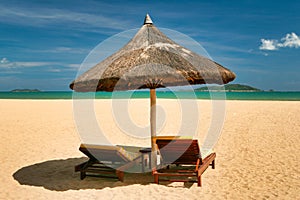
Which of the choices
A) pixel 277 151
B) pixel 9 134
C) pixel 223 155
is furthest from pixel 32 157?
pixel 277 151

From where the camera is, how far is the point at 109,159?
232 inches

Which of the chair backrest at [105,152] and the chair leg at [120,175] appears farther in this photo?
the chair leg at [120,175]

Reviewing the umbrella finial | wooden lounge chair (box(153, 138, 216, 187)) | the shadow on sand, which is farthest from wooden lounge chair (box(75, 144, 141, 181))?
the umbrella finial

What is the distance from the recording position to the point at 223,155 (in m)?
7.99

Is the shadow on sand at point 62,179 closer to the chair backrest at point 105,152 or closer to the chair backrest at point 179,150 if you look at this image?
the chair backrest at point 105,152

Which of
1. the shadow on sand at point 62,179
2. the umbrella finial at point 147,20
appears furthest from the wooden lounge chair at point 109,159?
the umbrella finial at point 147,20

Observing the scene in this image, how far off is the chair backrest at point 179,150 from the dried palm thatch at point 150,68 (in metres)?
0.99

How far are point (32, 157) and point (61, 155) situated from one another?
720mm

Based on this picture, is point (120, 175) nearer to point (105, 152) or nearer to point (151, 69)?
point (105, 152)

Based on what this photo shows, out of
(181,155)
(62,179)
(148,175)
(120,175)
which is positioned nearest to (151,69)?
(181,155)

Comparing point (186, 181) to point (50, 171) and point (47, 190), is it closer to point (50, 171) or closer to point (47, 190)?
point (47, 190)

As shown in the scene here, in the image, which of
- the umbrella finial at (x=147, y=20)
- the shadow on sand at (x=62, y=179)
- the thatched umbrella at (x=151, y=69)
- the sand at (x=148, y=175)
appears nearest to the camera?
the sand at (x=148, y=175)

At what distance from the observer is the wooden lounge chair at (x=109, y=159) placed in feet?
18.1

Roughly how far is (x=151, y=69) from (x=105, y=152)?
1636mm
